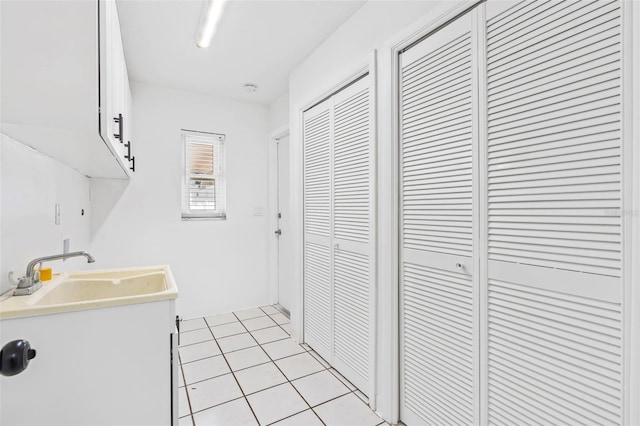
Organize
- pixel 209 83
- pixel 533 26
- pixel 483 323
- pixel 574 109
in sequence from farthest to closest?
pixel 209 83, pixel 483 323, pixel 533 26, pixel 574 109

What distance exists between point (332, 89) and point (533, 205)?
166 centimetres

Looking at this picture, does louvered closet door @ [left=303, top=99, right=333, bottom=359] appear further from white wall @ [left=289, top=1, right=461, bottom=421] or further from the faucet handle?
the faucet handle

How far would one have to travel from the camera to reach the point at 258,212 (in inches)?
156

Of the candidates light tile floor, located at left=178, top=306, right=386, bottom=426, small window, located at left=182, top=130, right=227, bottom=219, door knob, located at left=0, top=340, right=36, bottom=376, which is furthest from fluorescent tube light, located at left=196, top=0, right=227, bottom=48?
light tile floor, located at left=178, top=306, right=386, bottom=426

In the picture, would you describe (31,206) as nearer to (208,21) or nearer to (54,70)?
(54,70)

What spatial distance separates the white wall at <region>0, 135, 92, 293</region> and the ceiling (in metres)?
1.17

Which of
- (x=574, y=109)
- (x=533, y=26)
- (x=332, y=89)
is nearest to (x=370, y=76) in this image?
(x=332, y=89)

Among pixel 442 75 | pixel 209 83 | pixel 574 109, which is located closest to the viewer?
pixel 574 109

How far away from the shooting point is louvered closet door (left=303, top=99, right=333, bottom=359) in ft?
8.23

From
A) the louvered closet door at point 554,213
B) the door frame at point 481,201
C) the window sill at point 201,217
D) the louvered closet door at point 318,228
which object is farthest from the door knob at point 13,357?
the window sill at point 201,217

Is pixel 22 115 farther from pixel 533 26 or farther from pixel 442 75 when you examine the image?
pixel 533 26

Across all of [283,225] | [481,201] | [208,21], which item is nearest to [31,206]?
[208,21]

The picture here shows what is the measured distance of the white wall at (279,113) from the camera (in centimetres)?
360

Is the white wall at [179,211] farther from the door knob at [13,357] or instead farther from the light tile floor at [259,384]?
the door knob at [13,357]
